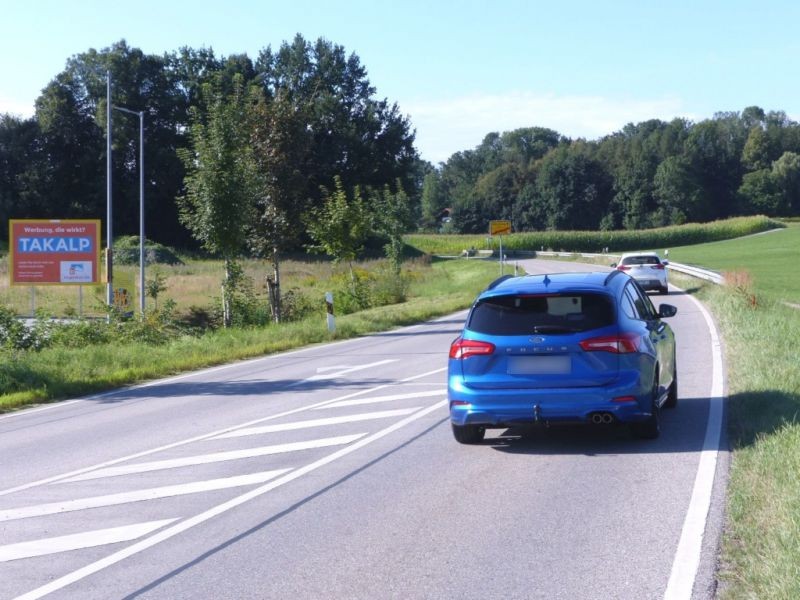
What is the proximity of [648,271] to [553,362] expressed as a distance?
27.6 meters

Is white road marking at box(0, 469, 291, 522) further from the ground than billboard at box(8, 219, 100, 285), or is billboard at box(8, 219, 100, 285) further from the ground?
billboard at box(8, 219, 100, 285)

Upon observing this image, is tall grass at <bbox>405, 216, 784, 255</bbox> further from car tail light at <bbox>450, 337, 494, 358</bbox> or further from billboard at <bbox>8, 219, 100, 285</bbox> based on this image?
car tail light at <bbox>450, 337, 494, 358</bbox>

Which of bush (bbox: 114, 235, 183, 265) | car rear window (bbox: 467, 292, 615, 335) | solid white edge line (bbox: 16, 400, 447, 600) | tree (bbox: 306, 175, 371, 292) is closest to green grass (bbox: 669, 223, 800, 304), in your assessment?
tree (bbox: 306, 175, 371, 292)

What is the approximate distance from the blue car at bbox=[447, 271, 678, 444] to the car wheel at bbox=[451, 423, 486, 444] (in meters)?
0.01

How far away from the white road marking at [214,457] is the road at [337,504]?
43 mm

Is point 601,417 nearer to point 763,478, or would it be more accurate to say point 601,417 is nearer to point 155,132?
point 763,478

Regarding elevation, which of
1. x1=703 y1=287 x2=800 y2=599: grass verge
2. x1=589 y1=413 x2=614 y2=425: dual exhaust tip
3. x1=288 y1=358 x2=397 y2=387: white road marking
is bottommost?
x1=288 y1=358 x2=397 y2=387: white road marking

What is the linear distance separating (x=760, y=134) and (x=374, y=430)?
139m

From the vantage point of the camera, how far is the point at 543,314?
9.23m

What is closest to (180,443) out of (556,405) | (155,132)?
(556,405)

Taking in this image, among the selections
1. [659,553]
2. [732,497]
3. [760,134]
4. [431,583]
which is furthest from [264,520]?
[760,134]

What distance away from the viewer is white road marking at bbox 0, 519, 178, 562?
255 inches

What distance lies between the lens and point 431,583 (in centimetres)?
558

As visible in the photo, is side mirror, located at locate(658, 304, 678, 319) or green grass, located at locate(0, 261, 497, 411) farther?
green grass, located at locate(0, 261, 497, 411)
